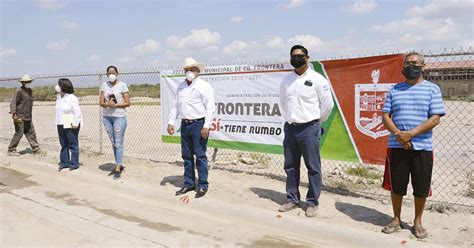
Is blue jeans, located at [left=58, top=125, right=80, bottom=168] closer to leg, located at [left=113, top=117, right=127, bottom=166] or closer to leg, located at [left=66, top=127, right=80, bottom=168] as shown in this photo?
leg, located at [left=66, top=127, right=80, bottom=168]

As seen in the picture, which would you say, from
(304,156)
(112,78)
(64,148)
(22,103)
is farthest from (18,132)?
(304,156)

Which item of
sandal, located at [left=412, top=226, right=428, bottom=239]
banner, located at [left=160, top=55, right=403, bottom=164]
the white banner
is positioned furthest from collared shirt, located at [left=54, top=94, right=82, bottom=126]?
sandal, located at [left=412, top=226, right=428, bottom=239]

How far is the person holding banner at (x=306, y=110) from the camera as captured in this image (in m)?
5.21

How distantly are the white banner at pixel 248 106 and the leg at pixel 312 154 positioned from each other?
4.97 feet

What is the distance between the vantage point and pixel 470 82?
18.6 ft

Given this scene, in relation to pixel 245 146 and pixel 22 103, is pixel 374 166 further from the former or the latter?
pixel 22 103

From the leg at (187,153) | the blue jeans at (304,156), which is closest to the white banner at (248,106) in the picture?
the leg at (187,153)

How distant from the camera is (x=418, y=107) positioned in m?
4.37

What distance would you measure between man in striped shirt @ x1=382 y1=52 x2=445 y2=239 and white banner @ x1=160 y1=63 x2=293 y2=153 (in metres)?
2.47

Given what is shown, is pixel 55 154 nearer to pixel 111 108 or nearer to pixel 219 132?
pixel 111 108

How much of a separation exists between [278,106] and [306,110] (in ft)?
5.45

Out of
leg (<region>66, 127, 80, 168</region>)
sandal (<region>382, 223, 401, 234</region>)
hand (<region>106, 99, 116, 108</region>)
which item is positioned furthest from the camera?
leg (<region>66, 127, 80, 168</region>)

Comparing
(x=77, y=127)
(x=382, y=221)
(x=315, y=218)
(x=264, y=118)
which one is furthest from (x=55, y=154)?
(x=382, y=221)

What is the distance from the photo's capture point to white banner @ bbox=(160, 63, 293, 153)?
692cm
